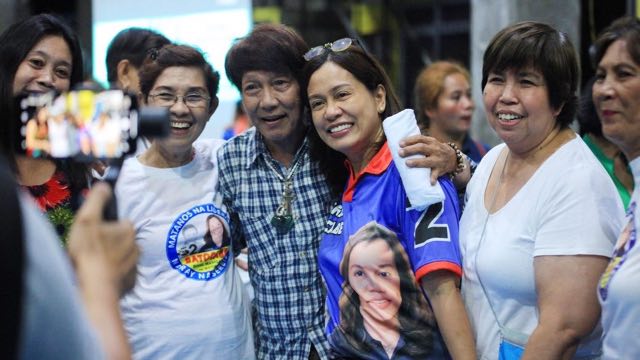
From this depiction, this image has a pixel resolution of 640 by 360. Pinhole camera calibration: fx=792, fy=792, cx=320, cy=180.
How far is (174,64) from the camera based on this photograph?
9.14 ft

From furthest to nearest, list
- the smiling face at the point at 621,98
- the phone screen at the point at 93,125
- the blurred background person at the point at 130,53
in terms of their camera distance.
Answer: the blurred background person at the point at 130,53 < the smiling face at the point at 621,98 < the phone screen at the point at 93,125

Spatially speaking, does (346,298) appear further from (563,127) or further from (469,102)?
(469,102)

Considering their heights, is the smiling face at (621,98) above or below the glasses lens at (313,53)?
below

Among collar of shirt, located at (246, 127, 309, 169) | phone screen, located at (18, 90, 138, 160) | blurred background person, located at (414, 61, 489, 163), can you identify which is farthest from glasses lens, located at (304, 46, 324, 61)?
blurred background person, located at (414, 61, 489, 163)

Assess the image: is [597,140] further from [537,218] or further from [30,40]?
[30,40]

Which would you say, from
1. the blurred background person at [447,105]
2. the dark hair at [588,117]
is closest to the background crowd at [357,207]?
the dark hair at [588,117]

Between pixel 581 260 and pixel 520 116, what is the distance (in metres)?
0.44

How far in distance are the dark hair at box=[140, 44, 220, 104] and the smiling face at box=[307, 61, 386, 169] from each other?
48 cm

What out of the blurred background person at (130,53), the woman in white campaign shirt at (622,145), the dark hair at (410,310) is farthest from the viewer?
the blurred background person at (130,53)

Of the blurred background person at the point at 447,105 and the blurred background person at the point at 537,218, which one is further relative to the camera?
the blurred background person at the point at 447,105

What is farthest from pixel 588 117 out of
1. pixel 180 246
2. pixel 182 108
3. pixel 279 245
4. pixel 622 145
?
pixel 180 246

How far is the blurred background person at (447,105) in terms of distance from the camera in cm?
474

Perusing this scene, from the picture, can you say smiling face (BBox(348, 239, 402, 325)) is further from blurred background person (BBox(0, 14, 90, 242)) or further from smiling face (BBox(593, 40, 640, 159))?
blurred background person (BBox(0, 14, 90, 242))

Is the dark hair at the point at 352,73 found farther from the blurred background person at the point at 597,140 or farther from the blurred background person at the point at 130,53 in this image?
the blurred background person at the point at 597,140
